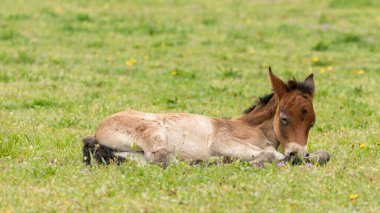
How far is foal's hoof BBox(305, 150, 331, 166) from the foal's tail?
200 centimetres

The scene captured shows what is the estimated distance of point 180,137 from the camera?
931 centimetres

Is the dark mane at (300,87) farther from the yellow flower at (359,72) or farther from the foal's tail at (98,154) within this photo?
the yellow flower at (359,72)

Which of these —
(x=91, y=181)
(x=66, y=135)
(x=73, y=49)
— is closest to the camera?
(x=91, y=181)

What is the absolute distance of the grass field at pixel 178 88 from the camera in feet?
24.8

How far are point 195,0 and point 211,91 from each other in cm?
1298

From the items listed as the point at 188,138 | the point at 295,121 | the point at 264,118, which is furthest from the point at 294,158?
the point at 188,138

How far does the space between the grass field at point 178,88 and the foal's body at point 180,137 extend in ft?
1.58

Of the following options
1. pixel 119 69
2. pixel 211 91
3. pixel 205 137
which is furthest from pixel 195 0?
pixel 205 137

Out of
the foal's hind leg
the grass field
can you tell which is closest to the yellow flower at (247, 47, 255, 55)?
the grass field

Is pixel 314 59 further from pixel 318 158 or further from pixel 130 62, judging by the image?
pixel 318 158

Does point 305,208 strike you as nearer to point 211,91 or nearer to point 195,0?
point 211,91

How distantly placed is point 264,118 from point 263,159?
1.05 m

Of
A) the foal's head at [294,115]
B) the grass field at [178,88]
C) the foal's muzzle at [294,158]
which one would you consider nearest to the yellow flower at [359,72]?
the grass field at [178,88]

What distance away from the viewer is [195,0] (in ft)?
90.1
